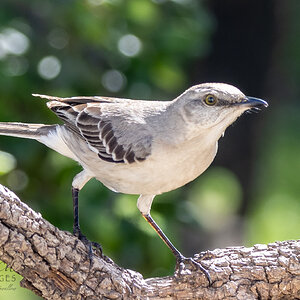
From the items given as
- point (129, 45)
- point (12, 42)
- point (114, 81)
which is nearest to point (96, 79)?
point (114, 81)

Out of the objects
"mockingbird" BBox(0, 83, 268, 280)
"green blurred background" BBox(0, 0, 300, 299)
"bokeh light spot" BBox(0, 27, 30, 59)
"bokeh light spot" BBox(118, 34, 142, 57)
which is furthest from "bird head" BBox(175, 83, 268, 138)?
"bokeh light spot" BBox(0, 27, 30, 59)

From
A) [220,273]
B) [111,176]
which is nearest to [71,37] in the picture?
[111,176]

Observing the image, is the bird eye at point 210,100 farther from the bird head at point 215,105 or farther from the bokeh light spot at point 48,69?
the bokeh light spot at point 48,69

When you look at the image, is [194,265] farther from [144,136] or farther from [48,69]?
[48,69]

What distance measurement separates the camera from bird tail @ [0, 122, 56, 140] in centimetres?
587

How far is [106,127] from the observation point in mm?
5758

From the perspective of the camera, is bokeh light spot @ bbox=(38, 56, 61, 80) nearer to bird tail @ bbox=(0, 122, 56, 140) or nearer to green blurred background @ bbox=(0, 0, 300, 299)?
green blurred background @ bbox=(0, 0, 300, 299)

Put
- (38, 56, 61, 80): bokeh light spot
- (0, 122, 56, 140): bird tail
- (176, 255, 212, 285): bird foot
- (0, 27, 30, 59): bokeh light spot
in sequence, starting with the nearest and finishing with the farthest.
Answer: (176, 255, 212, 285): bird foot, (0, 122, 56, 140): bird tail, (0, 27, 30, 59): bokeh light spot, (38, 56, 61, 80): bokeh light spot

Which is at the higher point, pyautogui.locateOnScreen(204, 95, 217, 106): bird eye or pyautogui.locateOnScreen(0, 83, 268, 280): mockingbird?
pyautogui.locateOnScreen(204, 95, 217, 106): bird eye

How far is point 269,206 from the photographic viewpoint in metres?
11.2

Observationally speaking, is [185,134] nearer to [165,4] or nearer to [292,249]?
[292,249]

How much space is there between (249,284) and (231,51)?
7.07 meters

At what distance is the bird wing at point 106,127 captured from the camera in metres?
5.42

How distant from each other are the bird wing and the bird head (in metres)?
0.37
